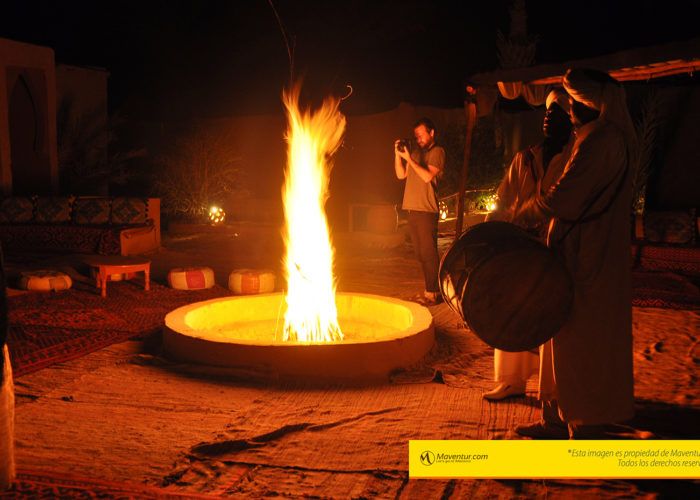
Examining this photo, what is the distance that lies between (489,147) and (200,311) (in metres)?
11.5

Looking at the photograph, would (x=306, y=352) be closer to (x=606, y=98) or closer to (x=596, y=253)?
(x=596, y=253)

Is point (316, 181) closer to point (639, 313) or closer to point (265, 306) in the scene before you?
point (265, 306)

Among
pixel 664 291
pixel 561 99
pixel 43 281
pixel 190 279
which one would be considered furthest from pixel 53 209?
pixel 561 99

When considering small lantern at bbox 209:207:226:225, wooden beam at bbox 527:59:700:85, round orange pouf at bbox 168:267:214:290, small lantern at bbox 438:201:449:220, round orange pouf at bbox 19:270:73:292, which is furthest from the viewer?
small lantern at bbox 209:207:226:225

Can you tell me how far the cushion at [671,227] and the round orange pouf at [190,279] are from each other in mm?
6142

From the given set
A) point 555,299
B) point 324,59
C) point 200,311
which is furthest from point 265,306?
point 324,59

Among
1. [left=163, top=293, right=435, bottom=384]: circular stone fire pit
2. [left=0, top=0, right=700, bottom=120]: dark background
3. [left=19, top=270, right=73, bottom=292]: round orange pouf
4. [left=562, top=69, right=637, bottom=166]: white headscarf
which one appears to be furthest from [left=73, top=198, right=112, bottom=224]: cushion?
[left=0, top=0, right=700, bottom=120]: dark background

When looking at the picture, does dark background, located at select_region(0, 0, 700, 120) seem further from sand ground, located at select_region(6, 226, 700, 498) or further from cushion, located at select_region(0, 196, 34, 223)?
sand ground, located at select_region(6, 226, 700, 498)

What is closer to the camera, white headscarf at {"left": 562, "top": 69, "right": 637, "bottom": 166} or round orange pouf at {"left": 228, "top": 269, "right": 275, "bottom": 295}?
white headscarf at {"left": 562, "top": 69, "right": 637, "bottom": 166}

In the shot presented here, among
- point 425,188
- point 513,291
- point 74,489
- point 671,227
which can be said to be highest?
point 425,188

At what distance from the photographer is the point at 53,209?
11.9m

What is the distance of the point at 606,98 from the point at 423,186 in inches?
160

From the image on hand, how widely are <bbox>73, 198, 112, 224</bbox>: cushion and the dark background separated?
13.0 metres

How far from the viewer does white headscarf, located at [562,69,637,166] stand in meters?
4.06
